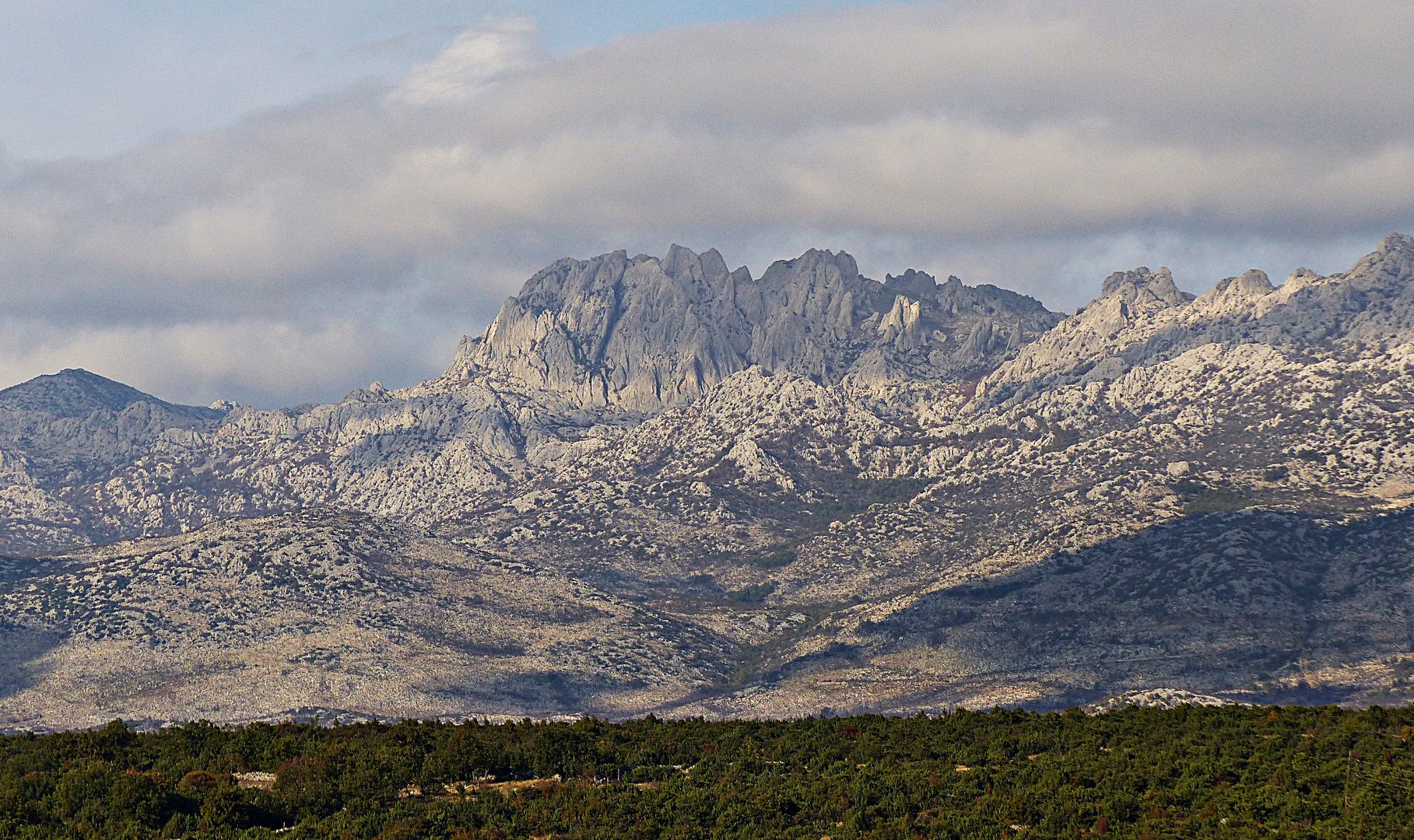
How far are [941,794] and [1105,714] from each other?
4357 centimetres

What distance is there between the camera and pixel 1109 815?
254 feet

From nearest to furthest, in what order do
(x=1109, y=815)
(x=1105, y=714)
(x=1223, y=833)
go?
(x=1223, y=833), (x=1109, y=815), (x=1105, y=714)

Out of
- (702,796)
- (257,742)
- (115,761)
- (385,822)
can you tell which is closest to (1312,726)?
(702,796)

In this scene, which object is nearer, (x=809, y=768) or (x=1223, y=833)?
(x=1223, y=833)

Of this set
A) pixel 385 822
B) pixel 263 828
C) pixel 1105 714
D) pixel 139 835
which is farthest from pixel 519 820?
pixel 1105 714

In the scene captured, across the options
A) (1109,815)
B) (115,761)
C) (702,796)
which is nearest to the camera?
(1109,815)

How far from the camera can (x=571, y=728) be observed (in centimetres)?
11119

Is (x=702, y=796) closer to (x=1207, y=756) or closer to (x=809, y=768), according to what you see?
(x=809, y=768)

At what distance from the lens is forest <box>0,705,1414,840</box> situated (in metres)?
78.5

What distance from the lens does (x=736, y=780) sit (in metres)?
93.4

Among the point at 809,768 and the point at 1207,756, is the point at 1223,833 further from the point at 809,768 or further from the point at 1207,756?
the point at 809,768

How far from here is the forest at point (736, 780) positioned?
78500 mm

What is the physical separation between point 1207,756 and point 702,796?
3378 cm

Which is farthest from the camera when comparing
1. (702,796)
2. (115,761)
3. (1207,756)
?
(115,761)
